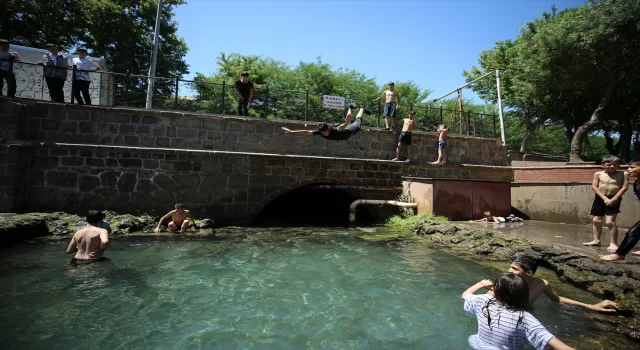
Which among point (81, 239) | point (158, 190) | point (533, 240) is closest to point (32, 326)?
point (81, 239)

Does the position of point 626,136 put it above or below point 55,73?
above

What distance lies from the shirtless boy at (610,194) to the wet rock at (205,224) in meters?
9.46

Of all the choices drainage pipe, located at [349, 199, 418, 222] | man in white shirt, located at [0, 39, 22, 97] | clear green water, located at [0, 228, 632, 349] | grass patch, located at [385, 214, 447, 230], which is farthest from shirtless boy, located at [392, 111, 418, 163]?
man in white shirt, located at [0, 39, 22, 97]

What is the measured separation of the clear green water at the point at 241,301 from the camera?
3738 millimetres

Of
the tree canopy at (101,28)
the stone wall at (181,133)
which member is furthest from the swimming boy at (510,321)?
the tree canopy at (101,28)

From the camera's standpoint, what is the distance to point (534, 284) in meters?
4.07

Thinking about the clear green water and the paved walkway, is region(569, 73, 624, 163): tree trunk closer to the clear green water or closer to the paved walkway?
the paved walkway

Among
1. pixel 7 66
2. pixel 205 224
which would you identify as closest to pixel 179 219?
pixel 205 224

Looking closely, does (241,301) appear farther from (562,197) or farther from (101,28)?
(101,28)

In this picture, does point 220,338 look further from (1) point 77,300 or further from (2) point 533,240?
(2) point 533,240

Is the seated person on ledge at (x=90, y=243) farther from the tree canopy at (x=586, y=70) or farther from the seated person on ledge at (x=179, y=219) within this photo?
the tree canopy at (x=586, y=70)

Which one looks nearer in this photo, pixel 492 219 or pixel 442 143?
pixel 492 219

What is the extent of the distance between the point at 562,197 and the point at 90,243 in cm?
1284

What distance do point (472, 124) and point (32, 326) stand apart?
17539 mm
